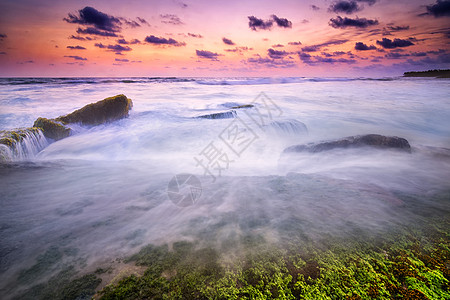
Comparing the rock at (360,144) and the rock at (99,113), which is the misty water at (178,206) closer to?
the rock at (360,144)

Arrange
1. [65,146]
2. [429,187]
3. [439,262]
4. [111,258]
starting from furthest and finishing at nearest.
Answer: [65,146] < [429,187] < [111,258] < [439,262]

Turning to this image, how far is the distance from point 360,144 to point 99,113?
35.1ft

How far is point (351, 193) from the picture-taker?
333 centimetres

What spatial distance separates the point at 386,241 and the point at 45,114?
15726 mm

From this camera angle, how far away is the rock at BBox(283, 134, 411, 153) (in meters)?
5.93

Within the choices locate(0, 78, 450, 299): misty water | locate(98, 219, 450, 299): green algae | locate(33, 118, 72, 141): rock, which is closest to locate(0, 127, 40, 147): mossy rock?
locate(0, 78, 450, 299): misty water

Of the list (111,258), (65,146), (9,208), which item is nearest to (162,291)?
(111,258)

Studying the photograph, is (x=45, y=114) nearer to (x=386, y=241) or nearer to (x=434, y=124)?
(x=386, y=241)

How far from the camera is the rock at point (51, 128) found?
7.40 meters

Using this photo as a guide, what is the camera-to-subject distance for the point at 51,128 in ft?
24.8

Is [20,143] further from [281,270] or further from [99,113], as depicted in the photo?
[281,270]

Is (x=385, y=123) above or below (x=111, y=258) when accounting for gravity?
below

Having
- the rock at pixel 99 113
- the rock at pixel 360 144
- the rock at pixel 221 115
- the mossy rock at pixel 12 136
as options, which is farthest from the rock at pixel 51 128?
the rock at pixel 360 144

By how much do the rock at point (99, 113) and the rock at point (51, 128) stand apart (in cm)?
99
